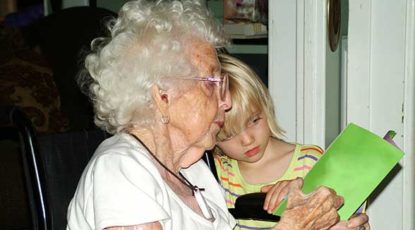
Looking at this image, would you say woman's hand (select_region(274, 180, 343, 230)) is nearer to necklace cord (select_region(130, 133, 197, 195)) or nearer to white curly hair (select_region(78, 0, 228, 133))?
necklace cord (select_region(130, 133, 197, 195))

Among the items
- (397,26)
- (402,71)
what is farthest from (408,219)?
(397,26)

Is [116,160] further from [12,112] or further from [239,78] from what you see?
[239,78]

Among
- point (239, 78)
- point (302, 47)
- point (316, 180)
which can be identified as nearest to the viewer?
point (316, 180)

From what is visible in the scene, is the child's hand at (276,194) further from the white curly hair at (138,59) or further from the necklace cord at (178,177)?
the white curly hair at (138,59)

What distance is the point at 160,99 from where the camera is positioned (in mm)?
1374

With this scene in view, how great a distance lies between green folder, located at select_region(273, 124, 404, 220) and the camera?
1430mm

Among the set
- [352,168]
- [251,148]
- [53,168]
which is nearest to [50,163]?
[53,168]

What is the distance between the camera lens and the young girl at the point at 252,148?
1.70 m

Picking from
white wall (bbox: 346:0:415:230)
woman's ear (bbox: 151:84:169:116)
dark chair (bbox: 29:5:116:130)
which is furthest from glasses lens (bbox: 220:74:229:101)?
dark chair (bbox: 29:5:116:130)

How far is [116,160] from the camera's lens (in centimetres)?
128

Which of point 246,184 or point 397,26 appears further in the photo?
point 397,26

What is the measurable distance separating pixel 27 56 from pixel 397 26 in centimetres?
170

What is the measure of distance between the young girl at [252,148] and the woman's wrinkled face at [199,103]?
270 mm

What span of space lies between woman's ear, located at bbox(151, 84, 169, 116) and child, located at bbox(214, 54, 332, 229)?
0.34 m
